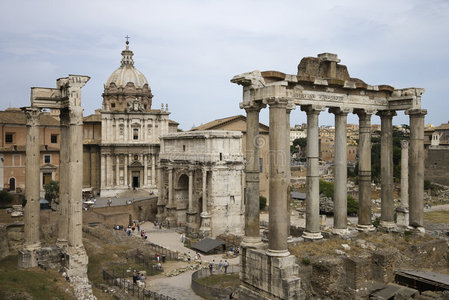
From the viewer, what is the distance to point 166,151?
3953 cm

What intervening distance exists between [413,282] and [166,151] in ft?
94.4

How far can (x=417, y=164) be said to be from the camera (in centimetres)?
1702

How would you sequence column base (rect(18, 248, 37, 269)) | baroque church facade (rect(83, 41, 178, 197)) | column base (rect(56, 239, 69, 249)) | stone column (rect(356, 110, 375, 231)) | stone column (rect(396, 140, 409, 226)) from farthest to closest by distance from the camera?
baroque church facade (rect(83, 41, 178, 197)), stone column (rect(396, 140, 409, 226)), column base (rect(56, 239, 69, 249)), column base (rect(18, 248, 37, 269)), stone column (rect(356, 110, 375, 231))

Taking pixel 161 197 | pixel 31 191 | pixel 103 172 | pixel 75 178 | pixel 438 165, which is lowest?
pixel 161 197

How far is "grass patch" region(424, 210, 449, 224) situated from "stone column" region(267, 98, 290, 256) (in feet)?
117

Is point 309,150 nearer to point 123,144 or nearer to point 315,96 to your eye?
point 315,96

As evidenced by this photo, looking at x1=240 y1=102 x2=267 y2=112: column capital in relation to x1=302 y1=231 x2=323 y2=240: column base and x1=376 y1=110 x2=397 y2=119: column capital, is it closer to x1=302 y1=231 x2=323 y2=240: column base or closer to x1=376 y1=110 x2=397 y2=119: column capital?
x1=302 y1=231 x2=323 y2=240: column base

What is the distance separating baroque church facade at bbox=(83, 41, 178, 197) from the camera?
45.3m

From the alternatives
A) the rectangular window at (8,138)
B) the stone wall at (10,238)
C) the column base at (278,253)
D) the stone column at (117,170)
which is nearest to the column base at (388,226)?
the column base at (278,253)

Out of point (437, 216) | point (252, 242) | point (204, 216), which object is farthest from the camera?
point (437, 216)

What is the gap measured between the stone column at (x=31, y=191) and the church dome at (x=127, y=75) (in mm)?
32366

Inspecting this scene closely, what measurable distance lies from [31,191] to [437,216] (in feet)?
142

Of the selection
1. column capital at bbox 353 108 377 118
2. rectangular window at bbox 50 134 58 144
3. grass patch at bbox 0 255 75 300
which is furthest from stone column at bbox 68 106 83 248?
rectangular window at bbox 50 134 58 144

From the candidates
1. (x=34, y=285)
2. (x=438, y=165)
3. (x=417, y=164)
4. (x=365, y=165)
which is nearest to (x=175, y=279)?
(x=34, y=285)
